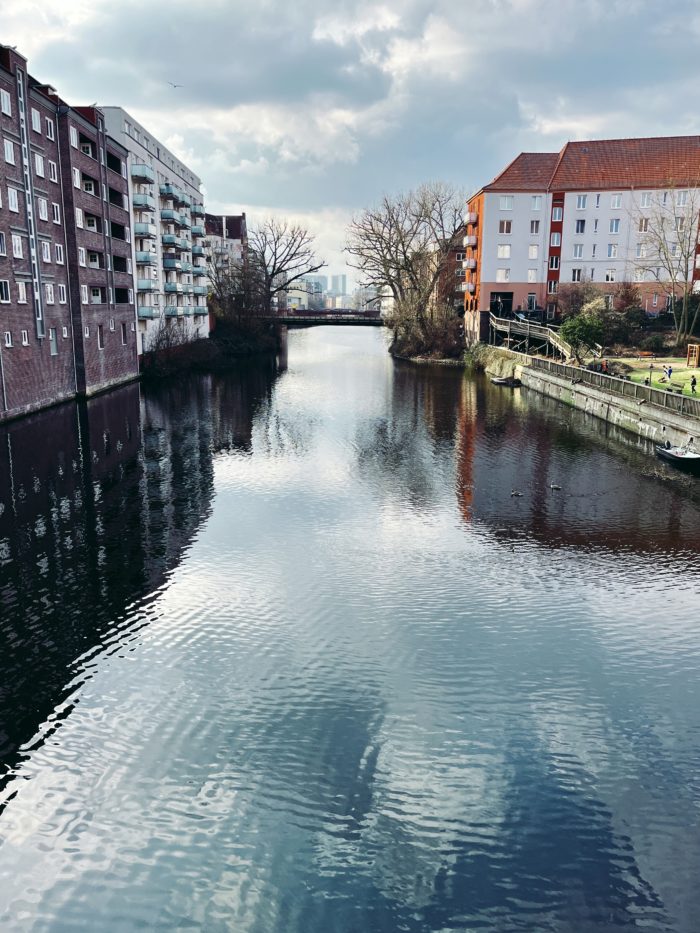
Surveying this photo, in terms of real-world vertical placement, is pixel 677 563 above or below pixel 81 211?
below

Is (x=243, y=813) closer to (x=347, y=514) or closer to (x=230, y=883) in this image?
(x=230, y=883)

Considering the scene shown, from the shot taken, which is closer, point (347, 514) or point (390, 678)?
point (390, 678)

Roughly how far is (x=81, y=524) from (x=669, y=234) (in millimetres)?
66256

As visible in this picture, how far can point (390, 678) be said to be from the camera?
1252cm

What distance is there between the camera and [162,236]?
2712 inches

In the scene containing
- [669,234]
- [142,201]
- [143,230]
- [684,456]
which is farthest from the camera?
[669,234]

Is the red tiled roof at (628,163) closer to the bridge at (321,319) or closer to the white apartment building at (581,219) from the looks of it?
the white apartment building at (581,219)

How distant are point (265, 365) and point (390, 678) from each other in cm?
6306

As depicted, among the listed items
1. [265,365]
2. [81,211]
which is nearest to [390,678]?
[81,211]

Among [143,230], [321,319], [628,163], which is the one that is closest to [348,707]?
[143,230]

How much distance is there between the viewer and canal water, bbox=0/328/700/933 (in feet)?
27.3

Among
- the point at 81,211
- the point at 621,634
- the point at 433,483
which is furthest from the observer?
the point at 81,211

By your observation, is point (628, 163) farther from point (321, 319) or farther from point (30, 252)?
point (30, 252)

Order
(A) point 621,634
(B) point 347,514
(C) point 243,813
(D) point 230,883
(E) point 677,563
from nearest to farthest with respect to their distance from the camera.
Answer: (D) point 230,883, (C) point 243,813, (A) point 621,634, (E) point 677,563, (B) point 347,514
